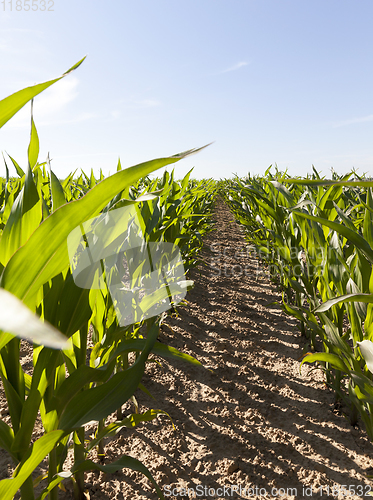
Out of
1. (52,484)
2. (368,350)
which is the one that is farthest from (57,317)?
(368,350)

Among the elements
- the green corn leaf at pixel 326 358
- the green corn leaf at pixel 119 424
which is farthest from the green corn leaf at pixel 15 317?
the green corn leaf at pixel 326 358

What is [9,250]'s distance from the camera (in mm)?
504

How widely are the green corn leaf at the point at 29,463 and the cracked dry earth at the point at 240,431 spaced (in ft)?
1.82

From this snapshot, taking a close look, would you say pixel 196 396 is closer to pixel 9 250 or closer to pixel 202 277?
pixel 9 250

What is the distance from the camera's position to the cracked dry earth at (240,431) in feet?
3.24

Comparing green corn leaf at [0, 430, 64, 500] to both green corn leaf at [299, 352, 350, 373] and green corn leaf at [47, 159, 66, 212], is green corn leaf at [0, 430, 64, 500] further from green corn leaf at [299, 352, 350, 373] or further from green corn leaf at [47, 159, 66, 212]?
green corn leaf at [299, 352, 350, 373]

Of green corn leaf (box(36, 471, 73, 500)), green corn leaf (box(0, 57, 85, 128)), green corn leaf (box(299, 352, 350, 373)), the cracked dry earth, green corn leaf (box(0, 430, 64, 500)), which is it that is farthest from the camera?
the cracked dry earth

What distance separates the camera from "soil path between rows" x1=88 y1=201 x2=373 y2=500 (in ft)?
3.25

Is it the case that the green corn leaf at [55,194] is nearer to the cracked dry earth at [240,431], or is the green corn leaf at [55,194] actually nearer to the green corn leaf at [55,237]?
the green corn leaf at [55,237]

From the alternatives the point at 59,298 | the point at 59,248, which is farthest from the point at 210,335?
the point at 59,248

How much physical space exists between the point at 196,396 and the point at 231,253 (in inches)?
117

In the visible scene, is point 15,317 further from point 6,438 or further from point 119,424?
point 119,424

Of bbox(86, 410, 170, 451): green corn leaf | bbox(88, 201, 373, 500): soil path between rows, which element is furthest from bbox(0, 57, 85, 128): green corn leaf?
bbox(88, 201, 373, 500): soil path between rows

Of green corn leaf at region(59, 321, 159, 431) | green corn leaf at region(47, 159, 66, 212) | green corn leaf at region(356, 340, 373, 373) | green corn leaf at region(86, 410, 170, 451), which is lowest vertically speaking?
green corn leaf at region(86, 410, 170, 451)
